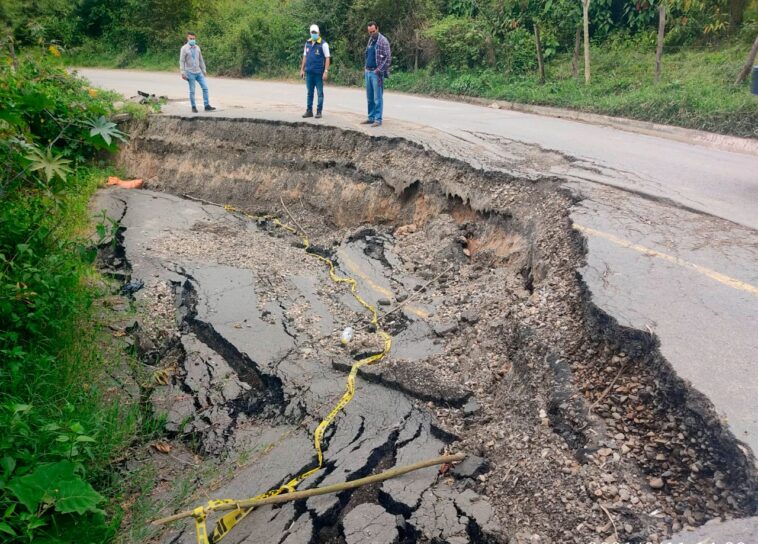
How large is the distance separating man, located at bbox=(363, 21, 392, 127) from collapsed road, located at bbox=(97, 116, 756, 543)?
2.57 feet

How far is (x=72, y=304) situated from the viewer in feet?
15.7

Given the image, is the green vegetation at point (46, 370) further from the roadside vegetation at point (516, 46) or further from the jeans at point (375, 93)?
the jeans at point (375, 93)

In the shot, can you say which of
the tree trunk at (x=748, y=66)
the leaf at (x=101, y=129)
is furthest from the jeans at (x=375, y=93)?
the tree trunk at (x=748, y=66)

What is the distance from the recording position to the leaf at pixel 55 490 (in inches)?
116

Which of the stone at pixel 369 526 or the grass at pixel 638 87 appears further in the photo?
the grass at pixel 638 87

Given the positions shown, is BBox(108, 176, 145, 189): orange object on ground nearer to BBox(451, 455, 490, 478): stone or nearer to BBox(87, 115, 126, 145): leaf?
BBox(87, 115, 126, 145): leaf

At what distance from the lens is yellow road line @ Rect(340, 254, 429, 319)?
5.81 meters

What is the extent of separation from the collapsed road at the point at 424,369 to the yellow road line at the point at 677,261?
0.25 m

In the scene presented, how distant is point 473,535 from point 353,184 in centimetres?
617

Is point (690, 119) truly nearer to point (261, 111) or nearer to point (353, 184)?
point (353, 184)

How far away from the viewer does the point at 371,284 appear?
6.61 meters

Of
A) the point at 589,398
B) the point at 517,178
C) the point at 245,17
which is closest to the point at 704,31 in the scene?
the point at 517,178

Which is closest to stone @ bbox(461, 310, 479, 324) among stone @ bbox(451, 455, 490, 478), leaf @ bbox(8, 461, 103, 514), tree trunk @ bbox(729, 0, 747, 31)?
stone @ bbox(451, 455, 490, 478)

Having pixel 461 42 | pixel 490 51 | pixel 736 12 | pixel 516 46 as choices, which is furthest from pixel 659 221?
pixel 461 42
